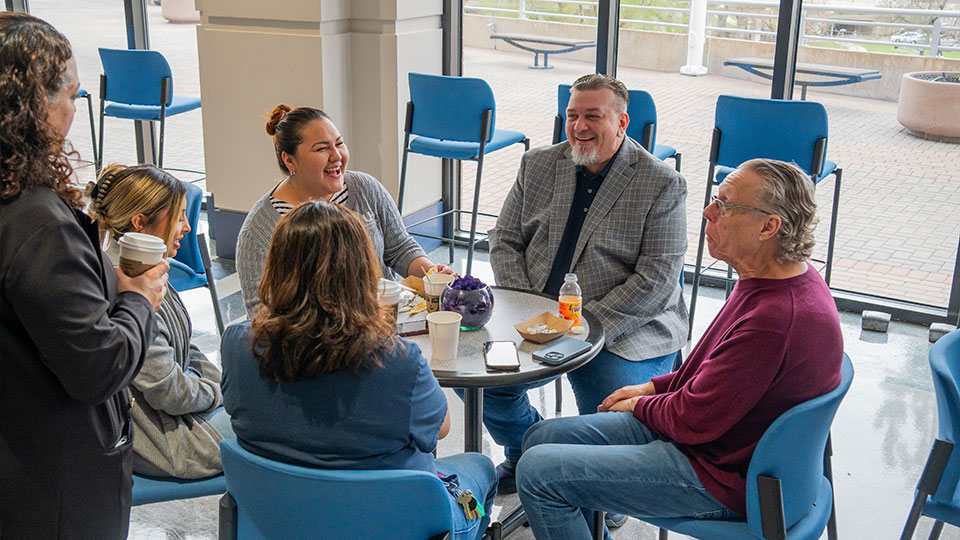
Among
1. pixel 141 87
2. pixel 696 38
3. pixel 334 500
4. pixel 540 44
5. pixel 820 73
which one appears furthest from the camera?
pixel 141 87

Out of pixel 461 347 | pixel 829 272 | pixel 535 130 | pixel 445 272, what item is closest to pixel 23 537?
pixel 461 347

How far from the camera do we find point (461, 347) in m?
2.32

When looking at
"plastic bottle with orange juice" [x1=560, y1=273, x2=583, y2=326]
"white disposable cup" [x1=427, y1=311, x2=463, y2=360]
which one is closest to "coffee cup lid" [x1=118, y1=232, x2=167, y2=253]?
"white disposable cup" [x1=427, y1=311, x2=463, y2=360]

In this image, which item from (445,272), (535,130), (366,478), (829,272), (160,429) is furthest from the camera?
(535,130)

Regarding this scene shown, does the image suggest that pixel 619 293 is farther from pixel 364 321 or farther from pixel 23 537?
pixel 23 537

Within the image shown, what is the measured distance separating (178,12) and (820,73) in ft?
13.5

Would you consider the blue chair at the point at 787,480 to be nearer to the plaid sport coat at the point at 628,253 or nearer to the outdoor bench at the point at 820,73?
the plaid sport coat at the point at 628,253

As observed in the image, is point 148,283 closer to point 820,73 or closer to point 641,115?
point 641,115

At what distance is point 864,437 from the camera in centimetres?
334

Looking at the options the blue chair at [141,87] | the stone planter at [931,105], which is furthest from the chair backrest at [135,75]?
the stone planter at [931,105]

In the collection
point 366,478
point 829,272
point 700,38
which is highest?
point 700,38

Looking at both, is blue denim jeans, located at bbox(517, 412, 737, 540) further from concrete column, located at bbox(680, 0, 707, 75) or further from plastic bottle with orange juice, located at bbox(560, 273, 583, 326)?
concrete column, located at bbox(680, 0, 707, 75)

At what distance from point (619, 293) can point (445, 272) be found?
1.82 feet

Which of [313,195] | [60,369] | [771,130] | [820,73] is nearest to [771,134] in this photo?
[771,130]
